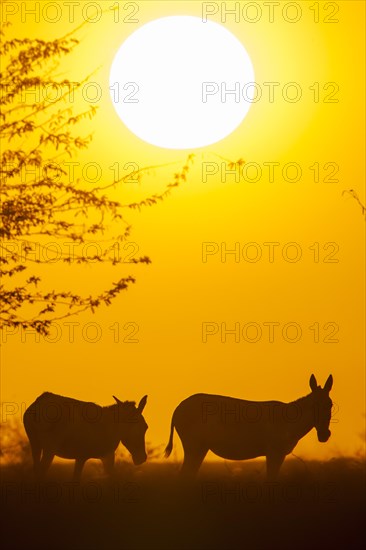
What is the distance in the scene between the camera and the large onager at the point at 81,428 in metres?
14.1

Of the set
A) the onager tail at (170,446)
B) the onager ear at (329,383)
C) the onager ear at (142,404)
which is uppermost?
the onager ear at (329,383)

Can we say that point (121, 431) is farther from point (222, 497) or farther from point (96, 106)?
point (96, 106)

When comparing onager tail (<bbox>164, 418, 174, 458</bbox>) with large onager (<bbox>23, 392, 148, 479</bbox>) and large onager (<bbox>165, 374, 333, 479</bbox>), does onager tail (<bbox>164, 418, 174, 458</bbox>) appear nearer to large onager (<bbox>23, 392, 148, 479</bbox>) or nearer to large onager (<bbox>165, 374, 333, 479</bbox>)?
large onager (<bbox>165, 374, 333, 479</bbox>)

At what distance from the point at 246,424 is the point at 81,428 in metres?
1.82

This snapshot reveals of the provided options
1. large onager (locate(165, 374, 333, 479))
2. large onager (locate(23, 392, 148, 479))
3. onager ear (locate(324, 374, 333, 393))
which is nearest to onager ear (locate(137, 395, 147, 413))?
large onager (locate(23, 392, 148, 479))

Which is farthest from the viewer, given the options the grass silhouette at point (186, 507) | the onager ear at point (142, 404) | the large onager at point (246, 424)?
the large onager at point (246, 424)

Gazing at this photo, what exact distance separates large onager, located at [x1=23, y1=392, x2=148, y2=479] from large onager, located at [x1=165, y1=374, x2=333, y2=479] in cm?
43

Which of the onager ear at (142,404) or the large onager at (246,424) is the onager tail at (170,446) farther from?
the onager ear at (142,404)

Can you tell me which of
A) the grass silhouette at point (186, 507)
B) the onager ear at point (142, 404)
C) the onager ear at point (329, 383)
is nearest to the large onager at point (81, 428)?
the onager ear at point (142, 404)

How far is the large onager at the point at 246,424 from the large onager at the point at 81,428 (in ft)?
1.40

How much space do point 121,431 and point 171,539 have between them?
1829 mm

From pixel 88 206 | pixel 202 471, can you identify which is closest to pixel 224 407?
pixel 202 471

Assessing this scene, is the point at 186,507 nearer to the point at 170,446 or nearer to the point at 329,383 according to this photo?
the point at 170,446

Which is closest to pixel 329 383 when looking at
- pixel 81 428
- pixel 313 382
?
pixel 313 382
